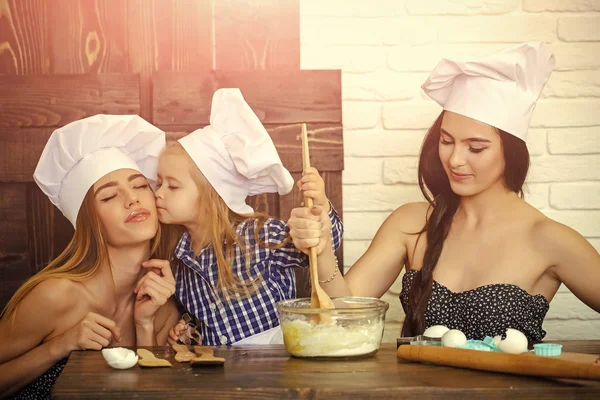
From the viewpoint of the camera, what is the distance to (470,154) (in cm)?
209

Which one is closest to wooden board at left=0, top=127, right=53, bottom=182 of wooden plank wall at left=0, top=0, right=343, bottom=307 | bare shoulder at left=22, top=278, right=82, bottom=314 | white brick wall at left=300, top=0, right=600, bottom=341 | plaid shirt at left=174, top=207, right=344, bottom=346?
wooden plank wall at left=0, top=0, right=343, bottom=307

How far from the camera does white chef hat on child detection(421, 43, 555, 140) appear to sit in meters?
2.02

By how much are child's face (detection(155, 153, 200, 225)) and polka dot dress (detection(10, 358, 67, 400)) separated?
46cm

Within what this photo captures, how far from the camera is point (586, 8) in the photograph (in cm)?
250

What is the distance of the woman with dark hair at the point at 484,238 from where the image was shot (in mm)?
2021

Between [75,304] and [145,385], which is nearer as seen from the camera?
[145,385]

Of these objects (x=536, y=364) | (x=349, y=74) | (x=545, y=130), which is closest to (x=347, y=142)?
(x=349, y=74)

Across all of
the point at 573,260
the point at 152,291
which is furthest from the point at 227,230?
the point at 573,260

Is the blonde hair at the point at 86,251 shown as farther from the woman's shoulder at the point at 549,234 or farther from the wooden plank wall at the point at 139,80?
the woman's shoulder at the point at 549,234

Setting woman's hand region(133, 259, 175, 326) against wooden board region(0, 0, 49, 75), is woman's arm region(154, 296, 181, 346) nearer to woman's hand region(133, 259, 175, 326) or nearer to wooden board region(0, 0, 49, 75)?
woman's hand region(133, 259, 175, 326)

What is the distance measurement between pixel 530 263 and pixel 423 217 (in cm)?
34

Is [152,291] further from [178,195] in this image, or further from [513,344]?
[513,344]

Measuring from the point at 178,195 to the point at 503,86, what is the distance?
0.90 metres

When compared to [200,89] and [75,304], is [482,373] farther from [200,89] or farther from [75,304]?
[200,89]
